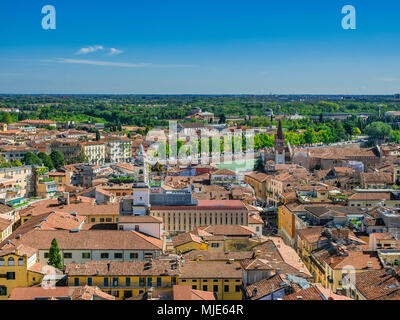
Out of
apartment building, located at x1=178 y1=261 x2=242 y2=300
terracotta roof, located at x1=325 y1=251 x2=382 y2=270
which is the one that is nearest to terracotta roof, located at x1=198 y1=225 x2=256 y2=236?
terracotta roof, located at x1=325 y1=251 x2=382 y2=270

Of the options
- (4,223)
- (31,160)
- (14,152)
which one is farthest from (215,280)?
(14,152)

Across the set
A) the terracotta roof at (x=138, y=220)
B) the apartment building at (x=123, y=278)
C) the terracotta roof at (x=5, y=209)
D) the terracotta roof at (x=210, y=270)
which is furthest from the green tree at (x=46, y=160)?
the apartment building at (x=123, y=278)

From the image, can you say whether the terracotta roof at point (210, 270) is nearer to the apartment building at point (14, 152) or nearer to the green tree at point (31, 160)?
the green tree at point (31, 160)

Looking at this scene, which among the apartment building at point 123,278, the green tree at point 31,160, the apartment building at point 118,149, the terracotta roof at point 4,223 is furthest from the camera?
the apartment building at point 118,149

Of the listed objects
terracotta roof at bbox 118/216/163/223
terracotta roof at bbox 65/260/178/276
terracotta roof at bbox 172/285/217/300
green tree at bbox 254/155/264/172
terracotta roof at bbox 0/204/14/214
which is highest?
terracotta roof at bbox 172/285/217/300

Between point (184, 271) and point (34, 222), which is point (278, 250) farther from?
point (34, 222)

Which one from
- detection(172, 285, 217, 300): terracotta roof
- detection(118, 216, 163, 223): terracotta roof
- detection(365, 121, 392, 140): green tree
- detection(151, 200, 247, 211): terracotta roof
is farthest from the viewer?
detection(365, 121, 392, 140): green tree

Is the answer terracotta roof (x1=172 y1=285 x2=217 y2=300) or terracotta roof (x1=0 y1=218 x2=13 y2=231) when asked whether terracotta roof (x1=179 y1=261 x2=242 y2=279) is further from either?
terracotta roof (x1=0 y1=218 x2=13 y2=231)

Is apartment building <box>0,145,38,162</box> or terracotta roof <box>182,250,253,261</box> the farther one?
apartment building <box>0,145,38,162</box>
